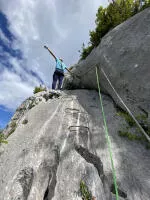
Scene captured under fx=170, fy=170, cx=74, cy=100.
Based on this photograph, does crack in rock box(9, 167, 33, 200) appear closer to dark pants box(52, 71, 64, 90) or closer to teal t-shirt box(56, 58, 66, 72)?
dark pants box(52, 71, 64, 90)

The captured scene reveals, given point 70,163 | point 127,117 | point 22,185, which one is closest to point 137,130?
point 127,117

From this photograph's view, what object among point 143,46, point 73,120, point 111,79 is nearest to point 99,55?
point 111,79

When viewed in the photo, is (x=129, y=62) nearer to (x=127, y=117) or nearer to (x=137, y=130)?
(x=127, y=117)

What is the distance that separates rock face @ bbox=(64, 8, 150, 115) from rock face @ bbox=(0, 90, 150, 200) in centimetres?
128

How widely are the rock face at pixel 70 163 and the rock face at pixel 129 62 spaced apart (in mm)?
1278

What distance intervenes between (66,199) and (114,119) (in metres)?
4.23

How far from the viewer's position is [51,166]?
4.61 metres

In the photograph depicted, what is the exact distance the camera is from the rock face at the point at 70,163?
3936 millimetres

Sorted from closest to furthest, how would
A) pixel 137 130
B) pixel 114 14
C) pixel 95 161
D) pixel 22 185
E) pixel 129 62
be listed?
pixel 22 185
pixel 95 161
pixel 137 130
pixel 129 62
pixel 114 14

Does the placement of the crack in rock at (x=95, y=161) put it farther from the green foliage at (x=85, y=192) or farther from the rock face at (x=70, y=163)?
the green foliage at (x=85, y=192)

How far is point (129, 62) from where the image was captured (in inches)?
292

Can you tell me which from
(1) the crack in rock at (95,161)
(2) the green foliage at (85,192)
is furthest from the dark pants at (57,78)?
(2) the green foliage at (85,192)

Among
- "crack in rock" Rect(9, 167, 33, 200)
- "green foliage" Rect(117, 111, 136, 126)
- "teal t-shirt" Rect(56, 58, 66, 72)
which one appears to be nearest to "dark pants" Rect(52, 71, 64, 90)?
"teal t-shirt" Rect(56, 58, 66, 72)

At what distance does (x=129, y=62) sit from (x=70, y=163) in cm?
507
